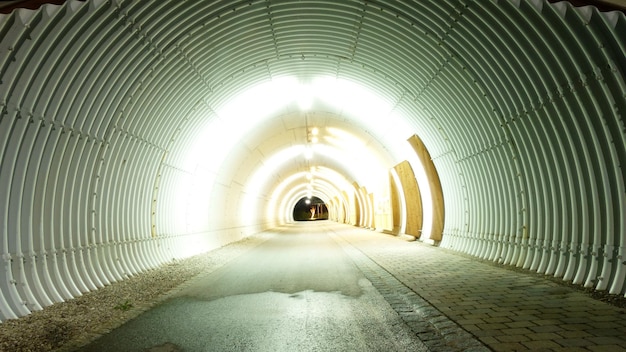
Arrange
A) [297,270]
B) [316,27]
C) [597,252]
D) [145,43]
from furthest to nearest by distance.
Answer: [297,270] → [316,27] → [145,43] → [597,252]

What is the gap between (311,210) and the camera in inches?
3095

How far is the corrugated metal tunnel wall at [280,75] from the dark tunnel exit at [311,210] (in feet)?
212

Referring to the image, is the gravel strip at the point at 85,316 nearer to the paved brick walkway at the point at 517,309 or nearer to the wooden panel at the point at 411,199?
the paved brick walkway at the point at 517,309

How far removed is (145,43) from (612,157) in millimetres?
7021

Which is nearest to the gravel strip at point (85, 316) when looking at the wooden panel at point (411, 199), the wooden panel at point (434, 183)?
the wooden panel at point (434, 183)

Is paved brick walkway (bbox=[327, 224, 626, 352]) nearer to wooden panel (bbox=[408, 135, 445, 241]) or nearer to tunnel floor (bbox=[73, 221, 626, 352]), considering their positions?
tunnel floor (bbox=[73, 221, 626, 352])

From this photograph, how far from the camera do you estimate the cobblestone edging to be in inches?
158

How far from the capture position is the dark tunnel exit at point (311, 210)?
75938 mm

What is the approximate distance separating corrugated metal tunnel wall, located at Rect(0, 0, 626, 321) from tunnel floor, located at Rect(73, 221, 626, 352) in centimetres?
121

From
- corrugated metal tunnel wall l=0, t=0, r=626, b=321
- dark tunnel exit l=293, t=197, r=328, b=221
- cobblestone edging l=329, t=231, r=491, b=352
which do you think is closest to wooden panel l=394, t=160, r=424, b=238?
corrugated metal tunnel wall l=0, t=0, r=626, b=321

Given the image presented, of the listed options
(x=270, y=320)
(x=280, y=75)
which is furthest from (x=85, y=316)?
(x=280, y=75)

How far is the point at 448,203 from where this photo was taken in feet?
41.5

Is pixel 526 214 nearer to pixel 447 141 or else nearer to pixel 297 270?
pixel 447 141

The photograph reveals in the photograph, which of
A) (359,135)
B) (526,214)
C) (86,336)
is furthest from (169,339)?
(359,135)
